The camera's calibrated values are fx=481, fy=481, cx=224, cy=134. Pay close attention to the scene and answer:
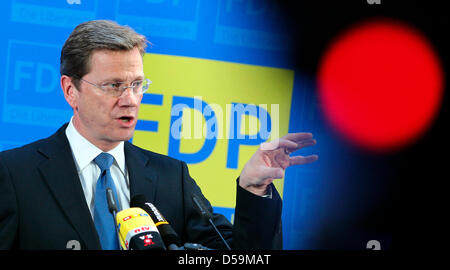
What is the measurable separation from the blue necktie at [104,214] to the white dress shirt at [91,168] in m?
0.04

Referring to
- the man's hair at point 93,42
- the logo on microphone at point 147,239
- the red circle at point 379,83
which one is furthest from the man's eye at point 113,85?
the red circle at point 379,83

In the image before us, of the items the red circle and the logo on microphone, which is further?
the red circle

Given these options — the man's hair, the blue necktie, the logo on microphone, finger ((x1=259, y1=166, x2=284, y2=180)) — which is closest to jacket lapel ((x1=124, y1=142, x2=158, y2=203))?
the blue necktie

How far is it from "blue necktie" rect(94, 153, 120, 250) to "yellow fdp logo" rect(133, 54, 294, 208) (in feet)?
2.61

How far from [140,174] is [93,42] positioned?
54 cm

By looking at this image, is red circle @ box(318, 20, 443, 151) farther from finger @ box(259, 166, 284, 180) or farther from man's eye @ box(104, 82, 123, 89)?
man's eye @ box(104, 82, 123, 89)

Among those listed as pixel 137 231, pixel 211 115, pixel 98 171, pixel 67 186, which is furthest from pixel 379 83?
pixel 137 231

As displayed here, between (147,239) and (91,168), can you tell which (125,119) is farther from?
(147,239)

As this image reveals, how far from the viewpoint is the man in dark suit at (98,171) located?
1677mm

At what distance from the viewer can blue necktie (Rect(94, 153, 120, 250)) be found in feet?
5.56

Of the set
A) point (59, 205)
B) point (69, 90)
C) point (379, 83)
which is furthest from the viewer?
point (379, 83)

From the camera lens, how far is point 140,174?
1.91 metres

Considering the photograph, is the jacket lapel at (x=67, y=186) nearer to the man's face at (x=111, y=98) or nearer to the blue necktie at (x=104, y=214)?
the blue necktie at (x=104, y=214)
